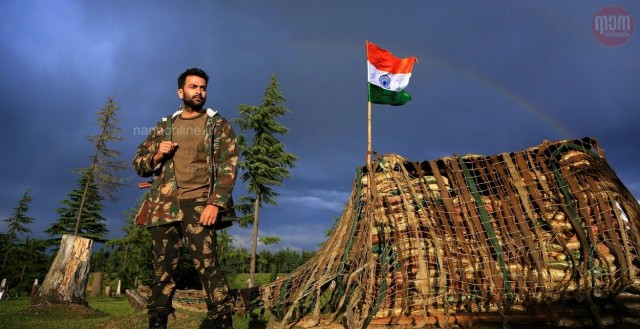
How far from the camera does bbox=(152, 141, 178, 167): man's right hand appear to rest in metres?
3.71

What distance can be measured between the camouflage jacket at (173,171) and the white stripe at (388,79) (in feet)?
20.1

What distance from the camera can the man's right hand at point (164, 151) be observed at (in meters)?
3.71

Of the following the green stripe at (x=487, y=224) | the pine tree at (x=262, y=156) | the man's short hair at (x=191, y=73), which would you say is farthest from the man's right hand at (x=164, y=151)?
the pine tree at (x=262, y=156)

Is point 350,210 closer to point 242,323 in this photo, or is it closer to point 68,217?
point 242,323

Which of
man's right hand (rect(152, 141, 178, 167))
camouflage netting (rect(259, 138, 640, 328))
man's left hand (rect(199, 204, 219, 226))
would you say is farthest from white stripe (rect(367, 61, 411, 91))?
man's left hand (rect(199, 204, 219, 226))

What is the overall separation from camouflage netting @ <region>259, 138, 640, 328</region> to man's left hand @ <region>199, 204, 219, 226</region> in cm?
212

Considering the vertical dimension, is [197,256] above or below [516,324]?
above

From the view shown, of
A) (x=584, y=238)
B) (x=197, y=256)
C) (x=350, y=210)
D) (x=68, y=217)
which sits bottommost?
(x=197, y=256)

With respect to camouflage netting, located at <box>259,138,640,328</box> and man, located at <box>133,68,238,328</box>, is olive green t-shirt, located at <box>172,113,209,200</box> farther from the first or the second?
camouflage netting, located at <box>259,138,640,328</box>

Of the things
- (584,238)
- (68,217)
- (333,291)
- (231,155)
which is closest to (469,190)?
(584,238)

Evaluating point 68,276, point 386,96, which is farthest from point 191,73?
point 68,276

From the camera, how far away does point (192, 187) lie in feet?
12.2

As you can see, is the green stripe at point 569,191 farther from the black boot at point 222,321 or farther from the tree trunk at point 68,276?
the tree trunk at point 68,276

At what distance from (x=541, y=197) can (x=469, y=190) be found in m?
1.03
